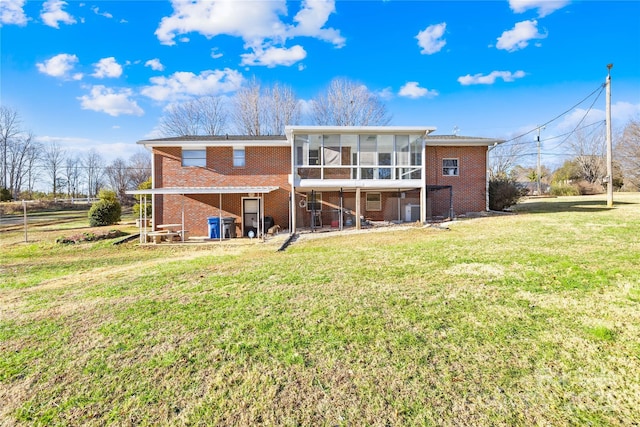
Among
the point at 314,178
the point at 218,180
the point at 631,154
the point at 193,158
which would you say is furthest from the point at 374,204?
the point at 631,154

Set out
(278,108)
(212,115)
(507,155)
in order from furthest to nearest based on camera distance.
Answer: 1. (507,155)
2. (212,115)
3. (278,108)

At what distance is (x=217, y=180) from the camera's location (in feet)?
53.5

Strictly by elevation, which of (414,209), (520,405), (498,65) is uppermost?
(498,65)

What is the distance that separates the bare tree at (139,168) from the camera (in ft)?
158

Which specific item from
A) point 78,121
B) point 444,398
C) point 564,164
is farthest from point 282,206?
point 564,164

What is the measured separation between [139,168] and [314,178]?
4221 cm

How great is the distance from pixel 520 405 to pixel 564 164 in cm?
5452

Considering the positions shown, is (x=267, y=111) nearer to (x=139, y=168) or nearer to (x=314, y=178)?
(x=314, y=178)

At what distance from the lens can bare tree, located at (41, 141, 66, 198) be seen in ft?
160

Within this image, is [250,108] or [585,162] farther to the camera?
[585,162]

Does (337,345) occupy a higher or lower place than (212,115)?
lower

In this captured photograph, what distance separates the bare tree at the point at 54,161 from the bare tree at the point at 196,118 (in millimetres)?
29981

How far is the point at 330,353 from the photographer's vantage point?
3.47 meters

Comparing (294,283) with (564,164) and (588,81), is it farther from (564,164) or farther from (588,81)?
(564,164)
